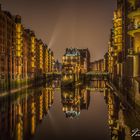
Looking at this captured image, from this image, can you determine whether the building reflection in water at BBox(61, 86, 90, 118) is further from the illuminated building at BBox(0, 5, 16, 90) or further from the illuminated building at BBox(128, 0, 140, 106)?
the illuminated building at BBox(0, 5, 16, 90)

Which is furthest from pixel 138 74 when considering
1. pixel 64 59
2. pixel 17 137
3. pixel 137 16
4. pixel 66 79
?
pixel 64 59

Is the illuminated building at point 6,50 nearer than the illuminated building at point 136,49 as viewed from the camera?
No

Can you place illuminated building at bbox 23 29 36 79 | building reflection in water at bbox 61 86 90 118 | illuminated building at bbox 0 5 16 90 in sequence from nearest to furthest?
building reflection in water at bbox 61 86 90 118
illuminated building at bbox 0 5 16 90
illuminated building at bbox 23 29 36 79

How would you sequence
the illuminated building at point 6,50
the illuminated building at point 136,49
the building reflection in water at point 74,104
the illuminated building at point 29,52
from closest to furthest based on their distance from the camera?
the building reflection in water at point 74,104, the illuminated building at point 136,49, the illuminated building at point 6,50, the illuminated building at point 29,52

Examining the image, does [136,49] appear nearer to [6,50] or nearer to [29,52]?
[6,50]

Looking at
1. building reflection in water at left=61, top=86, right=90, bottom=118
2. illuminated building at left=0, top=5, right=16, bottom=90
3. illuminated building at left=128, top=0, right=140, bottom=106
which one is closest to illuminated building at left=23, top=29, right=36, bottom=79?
illuminated building at left=0, top=5, right=16, bottom=90

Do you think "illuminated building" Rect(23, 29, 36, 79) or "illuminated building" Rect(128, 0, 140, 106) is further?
"illuminated building" Rect(23, 29, 36, 79)

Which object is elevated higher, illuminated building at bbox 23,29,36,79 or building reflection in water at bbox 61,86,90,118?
illuminated building at bbox 23,29,36,79

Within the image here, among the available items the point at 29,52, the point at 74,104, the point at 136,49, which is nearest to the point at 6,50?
the point at 74,104

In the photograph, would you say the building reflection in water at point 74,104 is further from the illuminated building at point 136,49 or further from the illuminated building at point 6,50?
the illuminated building at point 6,50

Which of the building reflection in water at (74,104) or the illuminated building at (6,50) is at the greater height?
the illuminated building at (6,50)

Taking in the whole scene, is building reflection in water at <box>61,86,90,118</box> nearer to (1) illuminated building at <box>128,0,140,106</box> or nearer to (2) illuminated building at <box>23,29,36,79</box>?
(1) illuminated building at <box>128,0,140,106</box>

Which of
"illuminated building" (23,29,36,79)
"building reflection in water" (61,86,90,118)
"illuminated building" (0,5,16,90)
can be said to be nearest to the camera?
"building reflection in water" (61,86,90,118)

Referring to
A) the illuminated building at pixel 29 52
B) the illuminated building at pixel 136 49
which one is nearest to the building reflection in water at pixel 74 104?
the illuminated building at pixel 136 49
